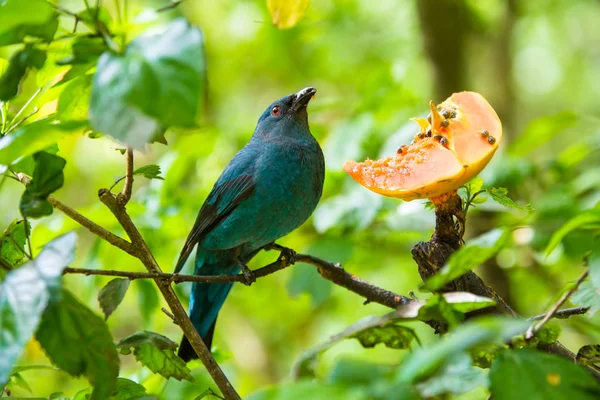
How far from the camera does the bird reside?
3.67 meters

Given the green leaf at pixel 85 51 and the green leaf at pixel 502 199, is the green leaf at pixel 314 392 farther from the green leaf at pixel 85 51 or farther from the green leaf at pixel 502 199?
the green leaf at pixel 502 199

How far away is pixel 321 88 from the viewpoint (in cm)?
843

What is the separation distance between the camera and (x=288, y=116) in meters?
Result: 4.32

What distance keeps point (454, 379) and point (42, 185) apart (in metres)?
1.07

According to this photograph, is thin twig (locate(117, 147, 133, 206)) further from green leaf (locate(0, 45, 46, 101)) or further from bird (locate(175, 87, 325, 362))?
bird (locate(175, 87, 325, 362))

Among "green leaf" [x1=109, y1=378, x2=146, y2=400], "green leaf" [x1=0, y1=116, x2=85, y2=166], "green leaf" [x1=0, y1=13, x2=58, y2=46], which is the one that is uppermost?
"green leaf" [x1=0, y1=13, x2=58, y2=46]

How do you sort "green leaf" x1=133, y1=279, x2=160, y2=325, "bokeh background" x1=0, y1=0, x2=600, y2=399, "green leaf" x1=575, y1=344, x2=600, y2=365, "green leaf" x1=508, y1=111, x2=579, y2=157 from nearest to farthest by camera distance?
"green leaf" x1=575, y1=344, x2=600, y2=365, "green leaf" x1=133, y1=279, x2=160, y2=325, "bokeh background" x1=0, y1=0, x2=600, y2=399, "green leaf" x1=508, y1=111, x2=579, y2=157

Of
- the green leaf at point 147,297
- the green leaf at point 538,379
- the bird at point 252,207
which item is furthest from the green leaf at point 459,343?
the green leaf at point 147,297

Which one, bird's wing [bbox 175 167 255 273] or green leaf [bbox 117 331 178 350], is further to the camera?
bird's wing [bbox 175 167 255 273]

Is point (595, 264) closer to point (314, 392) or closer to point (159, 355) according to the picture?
point (314, 392)

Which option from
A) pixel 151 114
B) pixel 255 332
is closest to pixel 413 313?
pixel 151 114

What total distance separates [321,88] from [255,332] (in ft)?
10.0

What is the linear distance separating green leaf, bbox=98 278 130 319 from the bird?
1392mm

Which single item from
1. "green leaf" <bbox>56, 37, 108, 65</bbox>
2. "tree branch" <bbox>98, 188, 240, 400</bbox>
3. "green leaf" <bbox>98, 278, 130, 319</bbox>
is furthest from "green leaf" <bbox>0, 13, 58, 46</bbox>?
"green leaf" <bbox>98, 278, 130, 319</bbox>
